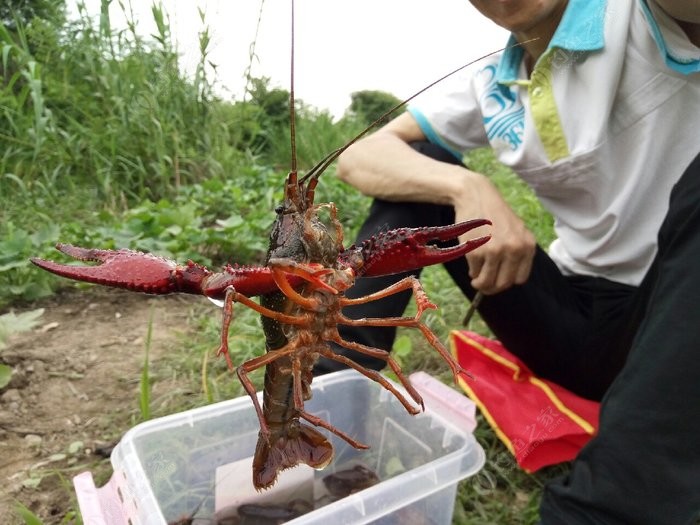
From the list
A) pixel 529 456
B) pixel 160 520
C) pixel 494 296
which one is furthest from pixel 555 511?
pixel 160 520

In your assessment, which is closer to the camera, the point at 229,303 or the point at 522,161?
the point at 229,303

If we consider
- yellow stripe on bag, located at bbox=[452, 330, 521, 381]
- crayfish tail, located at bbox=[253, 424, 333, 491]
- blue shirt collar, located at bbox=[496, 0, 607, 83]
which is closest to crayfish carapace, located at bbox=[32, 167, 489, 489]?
crayfish tail, located at bbox=[253, 424, 333, 491]

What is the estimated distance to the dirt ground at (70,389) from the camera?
1625 millimetres

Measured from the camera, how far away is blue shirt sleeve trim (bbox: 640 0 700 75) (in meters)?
1.41

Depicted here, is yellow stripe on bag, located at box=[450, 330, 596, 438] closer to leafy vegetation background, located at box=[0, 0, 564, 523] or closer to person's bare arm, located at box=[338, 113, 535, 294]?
leafy vegetation background, located at box=[0, 0, 564, 523]

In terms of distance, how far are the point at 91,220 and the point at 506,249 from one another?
2.60 metres

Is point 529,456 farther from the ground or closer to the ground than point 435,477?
closer to the ground

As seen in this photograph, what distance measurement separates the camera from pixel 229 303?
0.68 metres

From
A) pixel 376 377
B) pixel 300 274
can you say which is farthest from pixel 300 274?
pixel 376 377

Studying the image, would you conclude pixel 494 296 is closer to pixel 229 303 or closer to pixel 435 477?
pixel 435 477

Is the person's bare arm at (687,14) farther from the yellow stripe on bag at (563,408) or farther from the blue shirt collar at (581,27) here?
the yellow stripe on bag at (563,408)

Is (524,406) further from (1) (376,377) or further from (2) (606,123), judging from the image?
(1) (376,377)

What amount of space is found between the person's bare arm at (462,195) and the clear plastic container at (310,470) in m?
0.40

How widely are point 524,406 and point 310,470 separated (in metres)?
0.75
